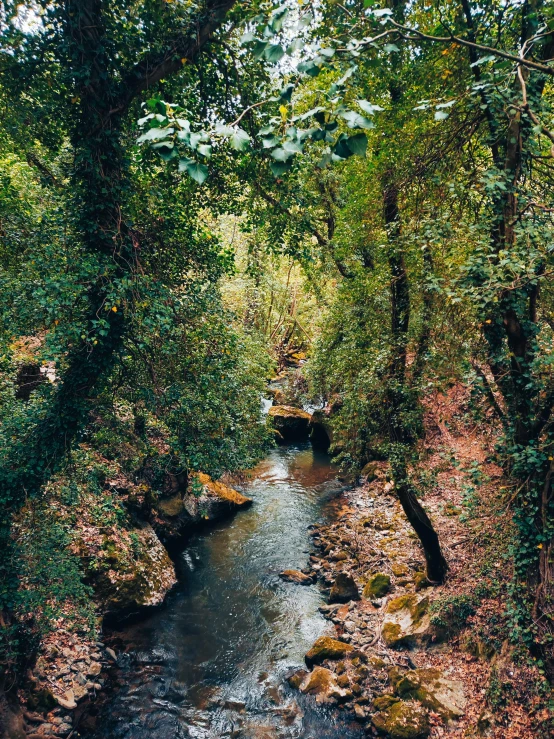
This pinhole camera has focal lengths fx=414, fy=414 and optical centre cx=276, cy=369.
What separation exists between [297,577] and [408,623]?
11.2 ft

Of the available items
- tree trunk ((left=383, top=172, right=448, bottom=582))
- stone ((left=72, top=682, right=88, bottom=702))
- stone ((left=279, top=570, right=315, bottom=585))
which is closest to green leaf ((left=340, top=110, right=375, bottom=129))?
tree trunk ((left=383, top=172, right=448, bottom=582))

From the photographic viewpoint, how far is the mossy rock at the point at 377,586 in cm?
965

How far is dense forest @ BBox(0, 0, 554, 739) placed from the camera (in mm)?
5445

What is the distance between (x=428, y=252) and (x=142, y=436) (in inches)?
268

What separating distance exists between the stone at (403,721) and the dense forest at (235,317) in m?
0.03

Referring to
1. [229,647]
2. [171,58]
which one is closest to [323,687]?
[229,647]

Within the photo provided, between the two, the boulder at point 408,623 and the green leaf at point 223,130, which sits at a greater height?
the green leaf at point 223,130

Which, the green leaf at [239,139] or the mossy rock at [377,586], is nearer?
the green leaf at [239,139]

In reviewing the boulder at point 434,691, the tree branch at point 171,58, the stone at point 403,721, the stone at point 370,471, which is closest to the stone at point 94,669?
the stone at point 403,721

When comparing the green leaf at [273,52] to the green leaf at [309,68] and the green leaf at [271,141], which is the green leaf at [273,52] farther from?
the green leaf at [271,141]

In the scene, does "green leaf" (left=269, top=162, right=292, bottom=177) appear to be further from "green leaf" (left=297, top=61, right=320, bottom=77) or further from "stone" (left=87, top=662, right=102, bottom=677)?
"stone" (left=87, top=662, right=102, bottom=677)

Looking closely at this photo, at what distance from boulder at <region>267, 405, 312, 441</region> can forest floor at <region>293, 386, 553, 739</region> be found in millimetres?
10559

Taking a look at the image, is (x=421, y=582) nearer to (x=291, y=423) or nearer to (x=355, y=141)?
(x=355, y=141)

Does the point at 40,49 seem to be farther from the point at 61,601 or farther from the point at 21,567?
the point at 61,601
